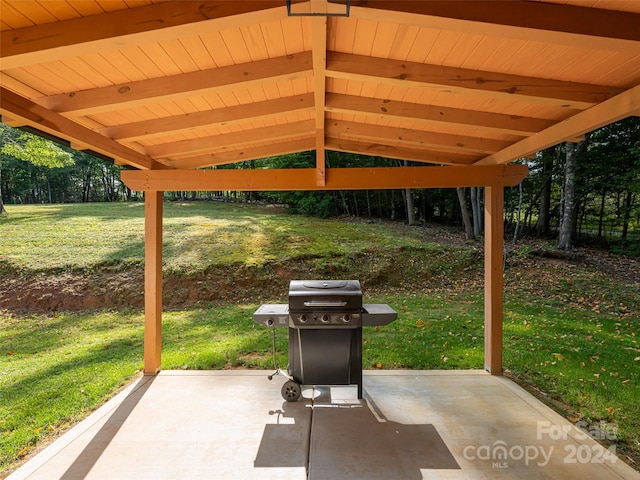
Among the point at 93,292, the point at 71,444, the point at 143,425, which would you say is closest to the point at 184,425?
the point at 143,425

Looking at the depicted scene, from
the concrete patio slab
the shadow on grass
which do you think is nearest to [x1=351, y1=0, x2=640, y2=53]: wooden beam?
the concrete patio slab

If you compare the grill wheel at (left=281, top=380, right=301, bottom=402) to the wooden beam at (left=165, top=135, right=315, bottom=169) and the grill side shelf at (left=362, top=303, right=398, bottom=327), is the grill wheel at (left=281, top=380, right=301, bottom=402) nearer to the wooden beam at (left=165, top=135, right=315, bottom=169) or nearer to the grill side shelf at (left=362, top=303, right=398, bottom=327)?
the grill side shelf at (left=362, top=303, right=398, bottom=327)

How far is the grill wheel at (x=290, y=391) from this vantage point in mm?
2834

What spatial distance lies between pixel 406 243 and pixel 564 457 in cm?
704

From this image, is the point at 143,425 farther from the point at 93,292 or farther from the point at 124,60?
the point at 93,292

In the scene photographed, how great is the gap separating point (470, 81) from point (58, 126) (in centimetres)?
274

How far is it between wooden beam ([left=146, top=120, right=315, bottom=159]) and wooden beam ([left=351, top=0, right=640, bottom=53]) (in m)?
1.78

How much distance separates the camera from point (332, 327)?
267cm

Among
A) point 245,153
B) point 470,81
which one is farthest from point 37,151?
point 470,81

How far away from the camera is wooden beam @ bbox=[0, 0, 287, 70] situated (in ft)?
4.54

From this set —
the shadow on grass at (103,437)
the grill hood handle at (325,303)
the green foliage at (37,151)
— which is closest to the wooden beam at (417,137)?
the grill hood handle at (325,303)

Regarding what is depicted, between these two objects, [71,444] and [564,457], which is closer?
[564,457]

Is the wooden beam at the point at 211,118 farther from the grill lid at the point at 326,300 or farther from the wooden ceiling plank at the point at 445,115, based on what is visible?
the grill lid at the point at 326,300

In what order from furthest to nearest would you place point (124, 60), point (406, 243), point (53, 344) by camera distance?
1. point (406, 243)
2. point (53, 344)
3. point (124, 60)
